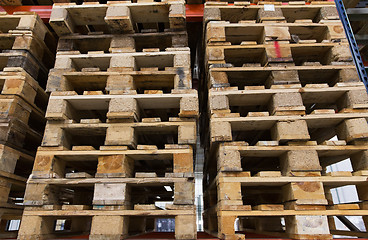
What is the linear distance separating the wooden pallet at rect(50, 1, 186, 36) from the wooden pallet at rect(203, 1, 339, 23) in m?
0.49

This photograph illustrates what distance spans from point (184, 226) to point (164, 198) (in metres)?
2.52

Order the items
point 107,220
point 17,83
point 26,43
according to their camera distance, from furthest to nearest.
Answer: point 26,43
point 17,83
point 107,220

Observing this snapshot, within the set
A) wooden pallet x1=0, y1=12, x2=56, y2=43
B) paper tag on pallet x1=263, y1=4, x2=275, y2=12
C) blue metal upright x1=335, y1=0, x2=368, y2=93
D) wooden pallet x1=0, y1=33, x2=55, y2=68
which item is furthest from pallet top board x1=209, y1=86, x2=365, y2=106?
wooden pallet x1=0, y1=12, x2=56, y2=43

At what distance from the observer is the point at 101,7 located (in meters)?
3.21

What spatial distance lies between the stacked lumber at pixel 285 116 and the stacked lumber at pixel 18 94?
241 centimetres

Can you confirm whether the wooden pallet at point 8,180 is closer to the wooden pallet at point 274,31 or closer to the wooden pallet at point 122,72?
the wooden pallet at point 122,72

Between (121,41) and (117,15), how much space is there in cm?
34

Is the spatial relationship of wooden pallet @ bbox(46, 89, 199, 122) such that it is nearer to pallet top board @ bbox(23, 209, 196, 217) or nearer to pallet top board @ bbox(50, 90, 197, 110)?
pallet top board @ bbox(50, 90, 197, 110)

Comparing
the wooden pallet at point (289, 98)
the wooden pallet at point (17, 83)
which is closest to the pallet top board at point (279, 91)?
the wooden pallet at point (289, 98)

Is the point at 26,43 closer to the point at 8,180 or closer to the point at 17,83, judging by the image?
the point at 17,83

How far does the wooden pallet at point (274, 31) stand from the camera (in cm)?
305

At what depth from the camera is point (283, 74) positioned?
282 centimetres

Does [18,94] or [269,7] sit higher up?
[269,7]

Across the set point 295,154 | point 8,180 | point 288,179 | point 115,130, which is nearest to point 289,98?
point 295,154
